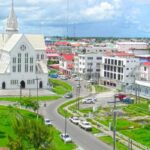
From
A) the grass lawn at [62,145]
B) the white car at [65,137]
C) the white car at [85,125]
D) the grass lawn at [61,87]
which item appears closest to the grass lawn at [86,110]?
the white car at [85,125]

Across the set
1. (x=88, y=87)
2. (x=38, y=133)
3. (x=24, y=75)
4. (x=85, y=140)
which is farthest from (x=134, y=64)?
(x=38, y=133)

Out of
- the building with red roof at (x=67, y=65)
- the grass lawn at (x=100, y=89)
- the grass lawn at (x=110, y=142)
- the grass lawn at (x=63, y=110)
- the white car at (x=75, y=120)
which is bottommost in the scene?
the grass lawn at (x=110, y=142)

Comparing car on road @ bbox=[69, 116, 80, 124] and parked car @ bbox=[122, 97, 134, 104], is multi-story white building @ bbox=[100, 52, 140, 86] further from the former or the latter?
car on road @ bbox=[69, 116, 80, 124]

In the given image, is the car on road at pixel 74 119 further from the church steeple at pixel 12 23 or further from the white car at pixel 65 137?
the church steeple at pixel 12 23

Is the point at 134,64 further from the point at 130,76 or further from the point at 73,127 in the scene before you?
the point at 73,127

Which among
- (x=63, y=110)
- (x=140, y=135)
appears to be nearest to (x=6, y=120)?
(x=63, y=110)

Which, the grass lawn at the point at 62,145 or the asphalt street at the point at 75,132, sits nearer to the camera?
the grass lawn at the point at 62,145

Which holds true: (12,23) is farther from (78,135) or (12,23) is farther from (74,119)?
(78,135)
